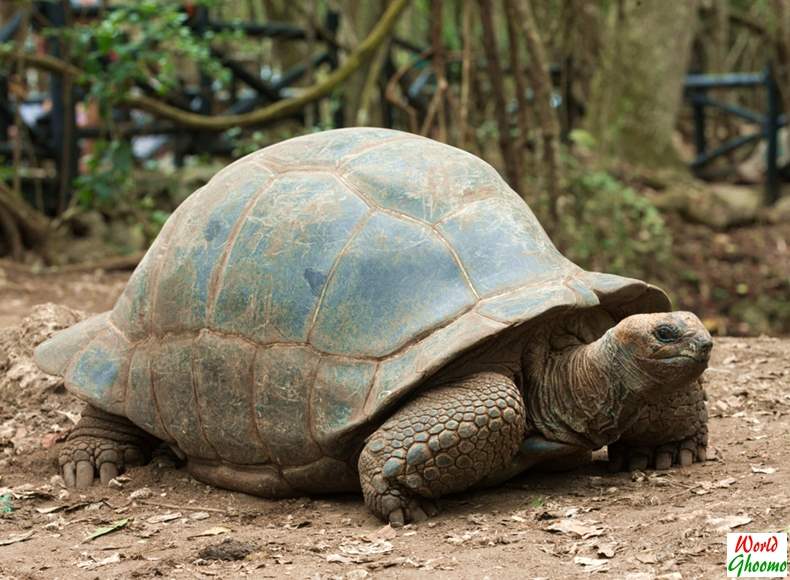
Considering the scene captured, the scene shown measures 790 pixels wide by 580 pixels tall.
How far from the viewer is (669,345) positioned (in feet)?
11.5

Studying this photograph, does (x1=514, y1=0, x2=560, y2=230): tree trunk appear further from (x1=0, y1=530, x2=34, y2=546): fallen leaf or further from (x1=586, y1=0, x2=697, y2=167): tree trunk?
(x1=0, y1=530, x2=34, y2=546): fallen leaf

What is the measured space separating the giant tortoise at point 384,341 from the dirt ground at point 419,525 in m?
0.12

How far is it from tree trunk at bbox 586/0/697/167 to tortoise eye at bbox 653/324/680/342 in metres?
8.46

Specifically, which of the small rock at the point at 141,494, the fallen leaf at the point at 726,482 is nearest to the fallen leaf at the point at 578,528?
the fallen leaf at the point at 726,482

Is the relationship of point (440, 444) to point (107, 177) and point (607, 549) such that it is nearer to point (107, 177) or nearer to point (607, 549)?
point (607, 549)

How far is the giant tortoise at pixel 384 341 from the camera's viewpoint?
3.56 meters

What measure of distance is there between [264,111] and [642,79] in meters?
4.48

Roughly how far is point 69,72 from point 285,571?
6815 millimetres

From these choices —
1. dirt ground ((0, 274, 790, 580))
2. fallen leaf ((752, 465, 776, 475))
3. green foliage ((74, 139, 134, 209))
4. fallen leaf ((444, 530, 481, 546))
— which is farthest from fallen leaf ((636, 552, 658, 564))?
green foliage ((74, 139, 134, 209))

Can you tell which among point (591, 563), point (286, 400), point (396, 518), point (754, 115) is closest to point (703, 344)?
point (591, 563)

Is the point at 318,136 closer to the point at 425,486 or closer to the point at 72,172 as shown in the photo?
the point at 425,486

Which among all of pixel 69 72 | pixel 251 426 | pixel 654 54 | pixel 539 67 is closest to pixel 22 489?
pixel 251 426

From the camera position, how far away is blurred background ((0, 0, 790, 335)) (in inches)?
324

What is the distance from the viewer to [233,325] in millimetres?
3918
